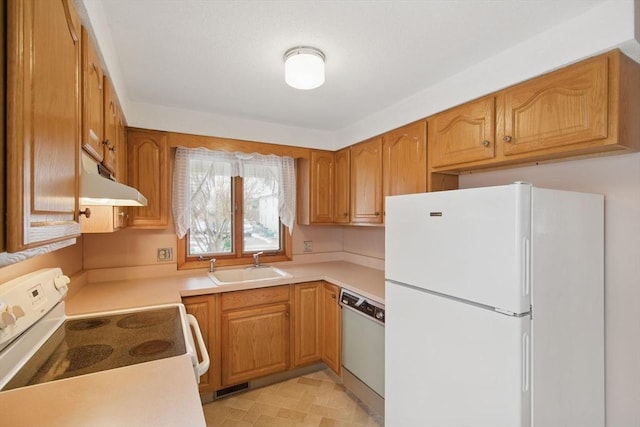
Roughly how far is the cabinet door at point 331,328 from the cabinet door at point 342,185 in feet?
2.31

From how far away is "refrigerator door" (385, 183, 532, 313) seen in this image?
3.65 feet

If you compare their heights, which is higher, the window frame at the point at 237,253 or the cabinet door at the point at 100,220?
the cabinet door at the point at 100,220

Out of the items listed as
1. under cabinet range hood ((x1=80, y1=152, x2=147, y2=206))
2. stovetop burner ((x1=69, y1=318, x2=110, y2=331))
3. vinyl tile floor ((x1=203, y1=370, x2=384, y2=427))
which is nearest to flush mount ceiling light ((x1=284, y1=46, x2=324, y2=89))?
under cabinet range hood ((x1=80, y1=152, x2=147, y2=206))

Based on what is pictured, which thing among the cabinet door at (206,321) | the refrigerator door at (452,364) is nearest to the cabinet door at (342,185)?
the refrigerator door at (452,364)

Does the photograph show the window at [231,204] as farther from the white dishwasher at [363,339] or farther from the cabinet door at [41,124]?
the cabinet door at [41,124]

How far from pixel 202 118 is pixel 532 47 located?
7.35ft

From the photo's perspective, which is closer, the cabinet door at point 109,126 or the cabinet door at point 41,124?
the cabinet door at point 41,124

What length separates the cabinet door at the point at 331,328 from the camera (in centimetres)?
234

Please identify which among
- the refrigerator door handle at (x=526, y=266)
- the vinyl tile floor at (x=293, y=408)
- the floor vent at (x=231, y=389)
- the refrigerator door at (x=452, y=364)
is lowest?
the vinyl tile floor at (x=293, y=408)

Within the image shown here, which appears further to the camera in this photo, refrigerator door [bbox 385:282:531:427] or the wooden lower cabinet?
the wooden lower cabinet

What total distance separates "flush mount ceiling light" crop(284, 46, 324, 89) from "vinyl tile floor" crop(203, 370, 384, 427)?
2147 mm

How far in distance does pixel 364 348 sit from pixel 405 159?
1384 millimetres

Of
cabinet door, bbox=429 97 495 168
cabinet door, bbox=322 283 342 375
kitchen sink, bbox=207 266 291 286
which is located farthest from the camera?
kitchen sink, bbox=207 266 291 286

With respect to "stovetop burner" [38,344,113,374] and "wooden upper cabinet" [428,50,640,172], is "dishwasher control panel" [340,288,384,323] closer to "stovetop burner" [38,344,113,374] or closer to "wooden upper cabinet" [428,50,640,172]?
"wooden upper cabinet" [428,50,640,172]
